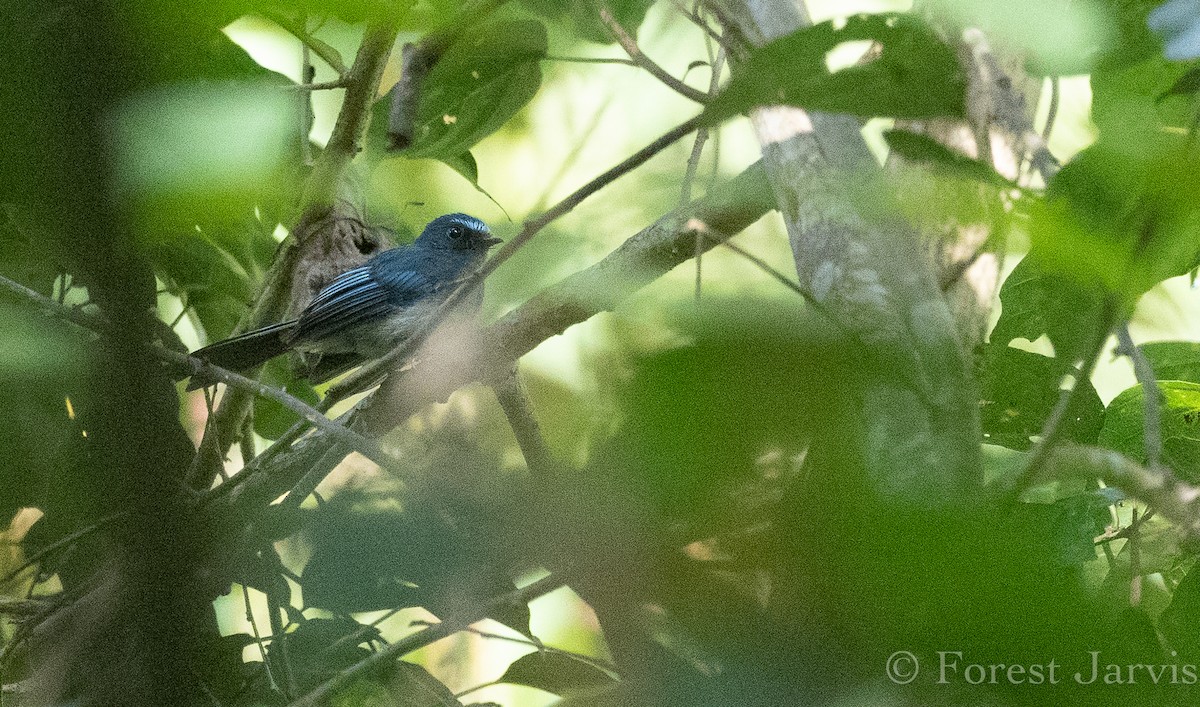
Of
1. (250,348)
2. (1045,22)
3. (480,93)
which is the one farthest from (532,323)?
Answer: (1045,22)

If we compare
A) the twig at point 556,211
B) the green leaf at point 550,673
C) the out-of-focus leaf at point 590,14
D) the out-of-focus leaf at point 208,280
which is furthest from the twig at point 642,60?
the out-of-focus leaf at point 208,280

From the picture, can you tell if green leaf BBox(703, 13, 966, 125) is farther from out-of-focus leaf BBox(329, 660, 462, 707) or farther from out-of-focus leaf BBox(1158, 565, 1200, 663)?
out-of-focus leaf BBox(329, 660, 462, 707)

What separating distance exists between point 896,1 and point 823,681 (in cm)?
270

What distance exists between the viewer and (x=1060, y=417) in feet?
2.41

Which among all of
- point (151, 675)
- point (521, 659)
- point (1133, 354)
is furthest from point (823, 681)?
point (521, 659)

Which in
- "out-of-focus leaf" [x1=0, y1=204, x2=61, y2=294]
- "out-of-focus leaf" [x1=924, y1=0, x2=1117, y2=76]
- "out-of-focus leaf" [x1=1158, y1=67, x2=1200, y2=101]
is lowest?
"out-of-focus leaf" [x1=1158, y1=67, x2=1200, y2=101]

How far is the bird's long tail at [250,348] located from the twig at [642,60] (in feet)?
5.24

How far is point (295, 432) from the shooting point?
2.37 meters

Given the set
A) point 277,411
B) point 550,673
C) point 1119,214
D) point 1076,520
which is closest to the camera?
point 1119,214

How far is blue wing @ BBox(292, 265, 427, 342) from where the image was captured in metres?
3.06

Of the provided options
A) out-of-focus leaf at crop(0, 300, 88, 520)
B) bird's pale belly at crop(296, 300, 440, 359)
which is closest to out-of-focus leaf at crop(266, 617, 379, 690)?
out-of-focus leaf at crop(0, 300, 88, 520)

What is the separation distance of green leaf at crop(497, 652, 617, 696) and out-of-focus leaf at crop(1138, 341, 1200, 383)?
1253mm

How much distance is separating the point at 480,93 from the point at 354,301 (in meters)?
1.31

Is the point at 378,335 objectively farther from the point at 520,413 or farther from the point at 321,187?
the point at 520,413
